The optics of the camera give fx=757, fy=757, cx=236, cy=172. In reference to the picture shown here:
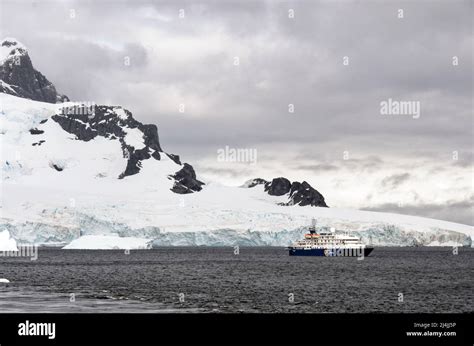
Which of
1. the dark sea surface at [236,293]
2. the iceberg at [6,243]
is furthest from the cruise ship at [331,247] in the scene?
the dark sea surface at [236,293]

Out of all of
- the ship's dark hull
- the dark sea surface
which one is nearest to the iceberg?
the dark sea surface

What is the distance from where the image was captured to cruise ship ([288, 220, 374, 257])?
168875 mm

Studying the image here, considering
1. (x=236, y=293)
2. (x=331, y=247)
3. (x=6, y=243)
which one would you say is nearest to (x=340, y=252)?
(x=331, y=247)

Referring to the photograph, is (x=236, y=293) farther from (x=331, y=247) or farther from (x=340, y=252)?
(x=340, y=252)

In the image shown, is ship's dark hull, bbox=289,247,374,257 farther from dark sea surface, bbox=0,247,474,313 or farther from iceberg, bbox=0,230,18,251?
dark sea surface, bbox=0,247,474,313

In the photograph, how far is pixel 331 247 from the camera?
558ft

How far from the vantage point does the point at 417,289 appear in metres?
69.6
